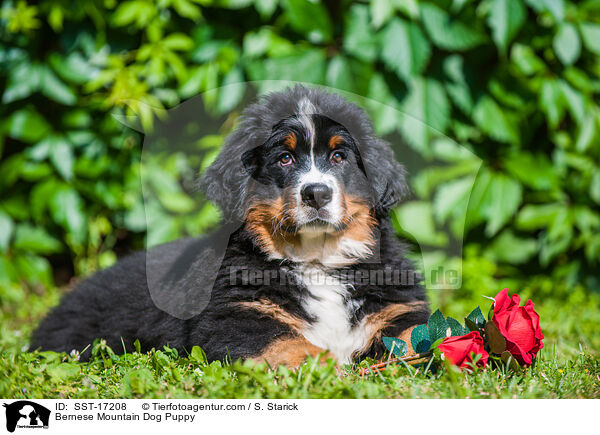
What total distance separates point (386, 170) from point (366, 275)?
57 cm

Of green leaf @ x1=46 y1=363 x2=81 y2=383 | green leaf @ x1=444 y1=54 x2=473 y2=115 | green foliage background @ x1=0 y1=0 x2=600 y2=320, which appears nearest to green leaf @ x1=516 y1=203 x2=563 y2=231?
green foliage background @ x1=0 y1=0 x2=600 y2=320

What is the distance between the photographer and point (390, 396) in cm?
241

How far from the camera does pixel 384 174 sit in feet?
9.57

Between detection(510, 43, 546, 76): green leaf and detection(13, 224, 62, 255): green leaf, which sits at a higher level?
detection(510, 43, 546, 76): green leaf

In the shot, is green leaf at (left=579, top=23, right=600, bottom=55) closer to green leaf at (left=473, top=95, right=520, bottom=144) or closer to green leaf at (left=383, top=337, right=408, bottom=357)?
green leaf at (left=473, top=95, right=520, bottom=144)

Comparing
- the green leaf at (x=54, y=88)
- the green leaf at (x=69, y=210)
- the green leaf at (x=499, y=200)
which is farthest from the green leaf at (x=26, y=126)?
the green leaf at (x=499, y=200)

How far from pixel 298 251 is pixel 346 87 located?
123 cm

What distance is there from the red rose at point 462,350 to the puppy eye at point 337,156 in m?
0.98

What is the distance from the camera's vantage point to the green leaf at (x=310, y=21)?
402 cm

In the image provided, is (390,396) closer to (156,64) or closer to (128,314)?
(128,314)

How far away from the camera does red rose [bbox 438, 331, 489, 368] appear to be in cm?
264

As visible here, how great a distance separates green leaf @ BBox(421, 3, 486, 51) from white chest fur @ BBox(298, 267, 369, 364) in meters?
2.59

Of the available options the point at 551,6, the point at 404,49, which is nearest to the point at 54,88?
the point at 404,49
